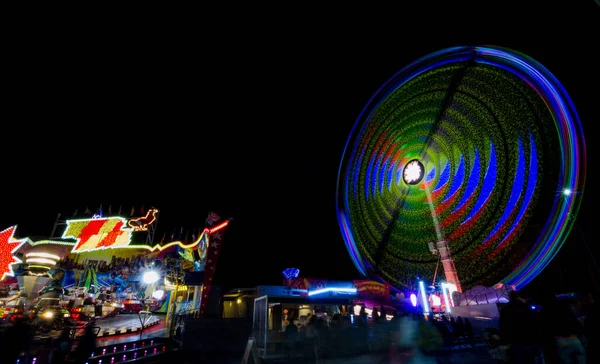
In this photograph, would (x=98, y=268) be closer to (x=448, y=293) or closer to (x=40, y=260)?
(x=40, y=260)

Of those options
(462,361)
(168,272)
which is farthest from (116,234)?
(462,361)

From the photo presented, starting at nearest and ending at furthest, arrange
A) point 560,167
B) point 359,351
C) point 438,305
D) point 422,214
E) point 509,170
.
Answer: point 359,351 → point 560,167 → point 509,170 → point 438,305 → point 422,214

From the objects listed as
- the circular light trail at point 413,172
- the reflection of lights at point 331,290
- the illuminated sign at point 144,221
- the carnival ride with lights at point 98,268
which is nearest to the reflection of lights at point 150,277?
the carnival ride with lights at point 98,268

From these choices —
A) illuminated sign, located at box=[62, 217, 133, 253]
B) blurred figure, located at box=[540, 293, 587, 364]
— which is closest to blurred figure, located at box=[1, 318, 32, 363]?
blurred figure, located at box=[540, 293, 587, 364]

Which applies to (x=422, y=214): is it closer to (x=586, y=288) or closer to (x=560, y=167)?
(x=560, y=167)

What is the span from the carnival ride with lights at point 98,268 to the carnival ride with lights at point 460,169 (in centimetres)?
1508

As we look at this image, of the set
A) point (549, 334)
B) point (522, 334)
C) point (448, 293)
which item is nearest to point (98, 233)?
point (522, 334)

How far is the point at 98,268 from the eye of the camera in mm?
23859

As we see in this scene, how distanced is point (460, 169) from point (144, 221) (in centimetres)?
3119

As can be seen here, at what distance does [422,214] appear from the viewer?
28.0m

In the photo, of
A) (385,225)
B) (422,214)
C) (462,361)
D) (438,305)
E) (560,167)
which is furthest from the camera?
(422,214)

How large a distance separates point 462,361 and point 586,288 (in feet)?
91.5

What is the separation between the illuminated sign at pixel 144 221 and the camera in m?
26.8

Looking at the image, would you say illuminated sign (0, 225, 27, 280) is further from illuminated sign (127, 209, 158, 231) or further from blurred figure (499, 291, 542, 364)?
Answer: blurred figure (499, 291, 542, 364)
